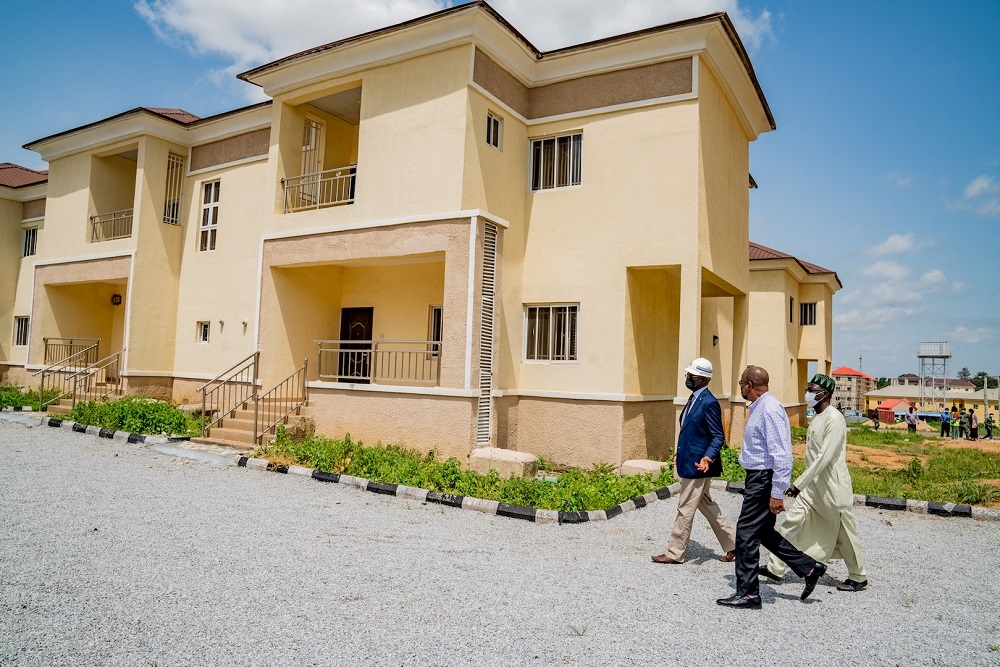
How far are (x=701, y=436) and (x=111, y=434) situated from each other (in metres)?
12.1

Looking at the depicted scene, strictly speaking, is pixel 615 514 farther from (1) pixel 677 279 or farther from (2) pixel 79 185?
(2) pixel 79 185

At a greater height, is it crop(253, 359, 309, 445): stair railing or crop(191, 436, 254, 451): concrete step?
crop(253, 359, 309, 445): stair railing

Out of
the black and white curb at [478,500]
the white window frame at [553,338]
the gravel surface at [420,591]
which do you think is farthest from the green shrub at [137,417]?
the white window frame at [553,338]

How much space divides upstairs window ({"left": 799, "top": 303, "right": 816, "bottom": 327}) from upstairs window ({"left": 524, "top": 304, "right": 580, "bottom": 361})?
18444 millimetres

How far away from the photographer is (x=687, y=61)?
1220cm

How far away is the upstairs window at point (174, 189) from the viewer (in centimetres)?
1816

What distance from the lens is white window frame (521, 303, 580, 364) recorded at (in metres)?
12.9

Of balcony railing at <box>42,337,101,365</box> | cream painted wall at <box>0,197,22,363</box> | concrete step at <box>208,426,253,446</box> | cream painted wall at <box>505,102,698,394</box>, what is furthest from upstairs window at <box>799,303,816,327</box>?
cream painted wall at <box>0,197,22,363</box>

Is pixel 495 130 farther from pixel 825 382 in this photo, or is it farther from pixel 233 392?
pixel 825 382

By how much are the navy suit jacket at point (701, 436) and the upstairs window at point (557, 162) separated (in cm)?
774

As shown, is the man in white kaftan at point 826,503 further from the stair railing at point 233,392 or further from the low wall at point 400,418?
the stair railing at point 233,392

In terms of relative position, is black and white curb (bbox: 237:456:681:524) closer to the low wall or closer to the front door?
the low wall

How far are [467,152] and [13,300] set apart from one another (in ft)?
66.2

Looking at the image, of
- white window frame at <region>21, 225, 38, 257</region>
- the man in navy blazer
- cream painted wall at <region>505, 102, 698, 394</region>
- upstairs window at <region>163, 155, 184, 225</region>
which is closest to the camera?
the man in navy blazer
